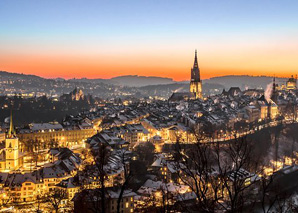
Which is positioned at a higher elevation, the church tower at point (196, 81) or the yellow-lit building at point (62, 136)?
the church tower at point (196, 81)

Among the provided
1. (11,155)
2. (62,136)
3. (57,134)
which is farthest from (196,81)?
(11,155)

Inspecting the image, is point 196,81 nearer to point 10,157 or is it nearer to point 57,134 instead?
point 57,134

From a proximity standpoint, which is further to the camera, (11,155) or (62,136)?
(62,136)

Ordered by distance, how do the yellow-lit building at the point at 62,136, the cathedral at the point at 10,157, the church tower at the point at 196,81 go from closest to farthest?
1. the cathedral at the point at 10,157
2. the yellow-lit building at the point at 62,136
3. the church tower at the point at 196,81

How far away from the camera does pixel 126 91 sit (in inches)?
6535

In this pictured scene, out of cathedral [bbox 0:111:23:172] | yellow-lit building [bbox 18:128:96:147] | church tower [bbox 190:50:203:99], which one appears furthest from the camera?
church tower [bbox 190:50:203:99]

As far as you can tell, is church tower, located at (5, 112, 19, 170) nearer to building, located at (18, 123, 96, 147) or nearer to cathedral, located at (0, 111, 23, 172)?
cathedral, located at (0, 111, 23, 172)

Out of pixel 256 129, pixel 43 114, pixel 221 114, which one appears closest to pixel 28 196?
pixel 256 129

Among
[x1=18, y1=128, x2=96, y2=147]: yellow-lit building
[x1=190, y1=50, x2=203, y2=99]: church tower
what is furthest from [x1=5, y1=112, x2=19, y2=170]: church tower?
[x1=190, y1=50, x2=203, y2=99]: church tower

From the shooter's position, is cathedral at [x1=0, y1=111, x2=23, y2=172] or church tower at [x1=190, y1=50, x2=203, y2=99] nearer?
cathedral at [x1=0, y1=111, x2=23, y2=172]

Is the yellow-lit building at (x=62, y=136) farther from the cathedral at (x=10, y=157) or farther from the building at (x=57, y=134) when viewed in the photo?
the cathedral at (x=10, y=157)

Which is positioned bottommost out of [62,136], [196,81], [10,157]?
[62,136]

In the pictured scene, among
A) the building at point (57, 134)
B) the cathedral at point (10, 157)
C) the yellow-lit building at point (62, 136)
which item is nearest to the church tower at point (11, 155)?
the cathedral at point (10, 157)

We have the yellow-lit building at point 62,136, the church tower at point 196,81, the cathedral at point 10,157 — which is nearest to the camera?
the cathedral at point 10,157
